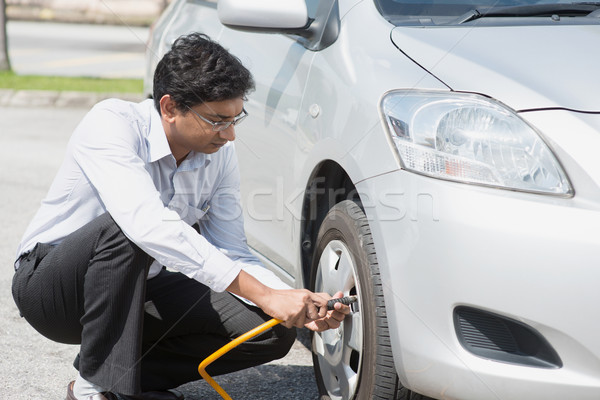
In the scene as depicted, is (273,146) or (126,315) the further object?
(273,146)

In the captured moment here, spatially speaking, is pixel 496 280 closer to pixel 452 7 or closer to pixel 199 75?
pixel 199 75

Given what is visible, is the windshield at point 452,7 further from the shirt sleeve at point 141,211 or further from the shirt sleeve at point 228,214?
the shirt sleeve at point 141,211

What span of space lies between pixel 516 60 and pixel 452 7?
23.5 inches

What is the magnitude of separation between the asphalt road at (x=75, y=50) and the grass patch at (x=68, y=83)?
0.63 metres

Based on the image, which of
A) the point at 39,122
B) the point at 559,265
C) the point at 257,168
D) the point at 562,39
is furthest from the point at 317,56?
the point at 39,122

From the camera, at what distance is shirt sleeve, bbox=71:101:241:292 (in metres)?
2.21

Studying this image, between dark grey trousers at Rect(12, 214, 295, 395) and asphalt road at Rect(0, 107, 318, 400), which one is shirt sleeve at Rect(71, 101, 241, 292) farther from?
asphalt road at Rect(0, 107, 318, 400)

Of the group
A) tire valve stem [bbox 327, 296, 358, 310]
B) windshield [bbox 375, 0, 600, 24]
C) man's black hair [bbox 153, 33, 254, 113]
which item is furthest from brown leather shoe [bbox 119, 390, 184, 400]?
windshield [bbox 375, 0, 600, 24]

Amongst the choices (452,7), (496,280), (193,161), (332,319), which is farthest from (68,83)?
(496,280)

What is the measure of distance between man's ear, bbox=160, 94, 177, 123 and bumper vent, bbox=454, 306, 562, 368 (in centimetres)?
102

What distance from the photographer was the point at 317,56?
8.73 feet

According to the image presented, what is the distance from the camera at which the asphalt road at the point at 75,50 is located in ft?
38.2

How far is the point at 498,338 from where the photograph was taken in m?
1.94

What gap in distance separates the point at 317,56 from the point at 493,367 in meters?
1.19
